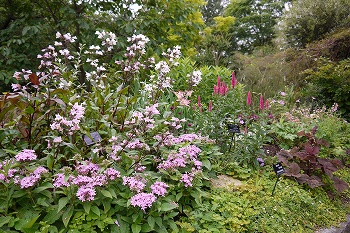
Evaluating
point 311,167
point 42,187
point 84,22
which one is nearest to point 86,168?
point 42,187

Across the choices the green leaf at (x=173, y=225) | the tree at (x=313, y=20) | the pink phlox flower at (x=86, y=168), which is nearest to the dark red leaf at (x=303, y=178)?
the green leaf at (x=173, y=225)

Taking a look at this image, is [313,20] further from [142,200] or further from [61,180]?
[61,180]

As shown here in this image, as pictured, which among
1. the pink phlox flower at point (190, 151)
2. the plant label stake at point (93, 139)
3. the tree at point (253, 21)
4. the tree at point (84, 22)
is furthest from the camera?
the tree at point (253, 21)

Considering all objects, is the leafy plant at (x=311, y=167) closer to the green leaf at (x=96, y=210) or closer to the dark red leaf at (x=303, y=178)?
the dark red leaf at (x=303, y=178)

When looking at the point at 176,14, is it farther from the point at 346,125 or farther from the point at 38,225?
the point at 38,225

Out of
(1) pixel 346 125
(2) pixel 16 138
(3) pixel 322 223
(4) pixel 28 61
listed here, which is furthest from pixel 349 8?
(2) pixel 16 138

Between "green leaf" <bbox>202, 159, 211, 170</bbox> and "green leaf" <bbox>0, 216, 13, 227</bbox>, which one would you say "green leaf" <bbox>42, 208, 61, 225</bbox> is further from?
"green leaf" <bbox>202, 159, 211, 170</bbox>

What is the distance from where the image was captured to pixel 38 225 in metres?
1.86

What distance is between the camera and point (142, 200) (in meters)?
1.83

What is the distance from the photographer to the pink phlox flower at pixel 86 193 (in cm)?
176

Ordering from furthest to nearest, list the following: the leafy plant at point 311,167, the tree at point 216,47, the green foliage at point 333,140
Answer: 1. the tree at point 216,47
2. the green foliage at point 333,140
3. the leafy plant at point 311,167

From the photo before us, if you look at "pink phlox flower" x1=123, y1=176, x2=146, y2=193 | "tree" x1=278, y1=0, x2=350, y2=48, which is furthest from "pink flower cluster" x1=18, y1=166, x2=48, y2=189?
"tree" x1=278, y1=0, x2=350, y2=48

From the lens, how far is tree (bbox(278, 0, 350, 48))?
26.2 feet

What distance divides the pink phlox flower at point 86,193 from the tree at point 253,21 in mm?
21548
